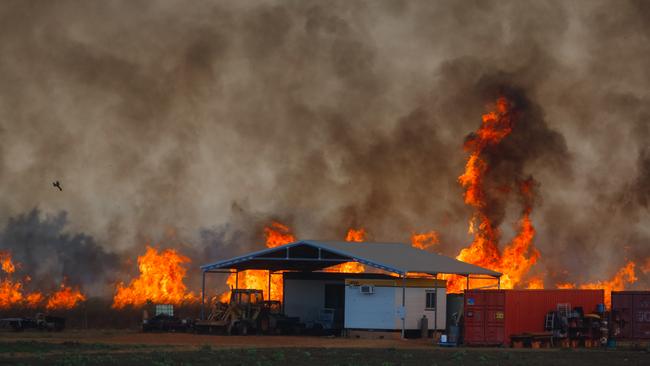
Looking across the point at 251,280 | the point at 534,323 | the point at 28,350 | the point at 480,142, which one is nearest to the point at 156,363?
the point at 28,350

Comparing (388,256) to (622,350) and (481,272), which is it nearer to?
(481,272)

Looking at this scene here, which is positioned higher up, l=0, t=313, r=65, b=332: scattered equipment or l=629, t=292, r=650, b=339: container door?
l=629, t=292, r=650, b=339: container door

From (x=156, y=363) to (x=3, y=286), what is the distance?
161 feet

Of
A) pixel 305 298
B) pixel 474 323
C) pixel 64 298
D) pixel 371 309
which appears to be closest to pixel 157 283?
pixel 64 298

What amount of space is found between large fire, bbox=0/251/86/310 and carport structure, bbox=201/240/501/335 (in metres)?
18.6

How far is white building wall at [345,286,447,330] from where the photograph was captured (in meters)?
57.0

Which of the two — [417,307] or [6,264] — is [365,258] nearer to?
[417,307]

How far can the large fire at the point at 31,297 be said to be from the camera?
3066 inches

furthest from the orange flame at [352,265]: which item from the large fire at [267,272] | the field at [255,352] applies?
the field at [255,352]

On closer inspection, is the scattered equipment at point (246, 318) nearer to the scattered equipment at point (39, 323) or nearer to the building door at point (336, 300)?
the building door at point (336, 300)

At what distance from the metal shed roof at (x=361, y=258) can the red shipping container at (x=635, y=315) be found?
7372mm

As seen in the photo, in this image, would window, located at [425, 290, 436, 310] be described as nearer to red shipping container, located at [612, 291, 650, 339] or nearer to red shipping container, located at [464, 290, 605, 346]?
red shipping container, located at [464, 290, 605, 346]

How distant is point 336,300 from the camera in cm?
6344

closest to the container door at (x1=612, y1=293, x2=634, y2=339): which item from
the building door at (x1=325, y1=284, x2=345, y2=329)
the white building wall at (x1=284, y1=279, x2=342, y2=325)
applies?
the building door at (x1=325, y1=284, x2=345, y2=329)
